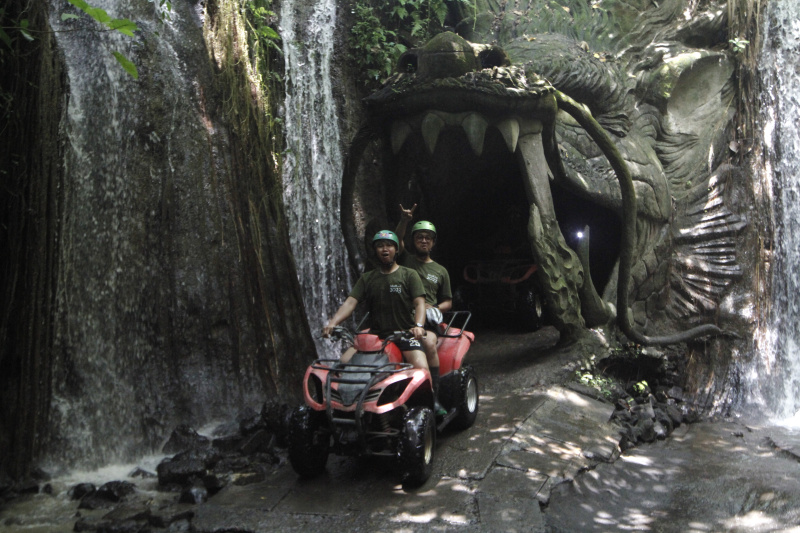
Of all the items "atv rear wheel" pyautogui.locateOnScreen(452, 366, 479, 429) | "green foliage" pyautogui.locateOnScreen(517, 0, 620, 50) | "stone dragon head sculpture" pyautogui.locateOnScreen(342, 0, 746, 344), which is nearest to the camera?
"atv rear wheel" pyautogui.locateOnScreen(452, 366, 479, 429)

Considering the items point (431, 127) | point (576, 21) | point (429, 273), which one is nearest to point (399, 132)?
point (431, 127)

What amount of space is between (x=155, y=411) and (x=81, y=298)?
1.20 m

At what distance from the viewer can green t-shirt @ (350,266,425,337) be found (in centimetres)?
482

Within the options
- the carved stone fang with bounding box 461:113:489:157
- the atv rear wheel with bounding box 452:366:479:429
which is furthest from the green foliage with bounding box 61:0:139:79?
the carved stone fang with bounding box 461:113:489:157

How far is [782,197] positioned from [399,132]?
5.64 m

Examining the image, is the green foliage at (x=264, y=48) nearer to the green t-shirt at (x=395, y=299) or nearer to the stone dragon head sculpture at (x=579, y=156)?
the stone dragon head sculpture at (x=579, y=156)

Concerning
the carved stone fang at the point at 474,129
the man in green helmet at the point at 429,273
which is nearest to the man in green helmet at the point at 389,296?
the man in green helmet at the point at 429,273

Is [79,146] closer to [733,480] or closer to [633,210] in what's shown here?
[633,210]

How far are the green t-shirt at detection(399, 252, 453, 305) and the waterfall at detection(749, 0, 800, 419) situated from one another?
4431 millimetres

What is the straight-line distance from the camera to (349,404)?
4164mm

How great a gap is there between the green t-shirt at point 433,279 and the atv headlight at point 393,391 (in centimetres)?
109

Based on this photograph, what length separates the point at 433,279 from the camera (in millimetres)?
5402

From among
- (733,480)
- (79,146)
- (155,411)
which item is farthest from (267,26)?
(733,480)

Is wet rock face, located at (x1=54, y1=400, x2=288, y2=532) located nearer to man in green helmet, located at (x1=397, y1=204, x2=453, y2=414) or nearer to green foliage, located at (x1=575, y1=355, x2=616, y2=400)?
man in green helmet, located at (x1=397, y1=204, x2=453, y2=414)
